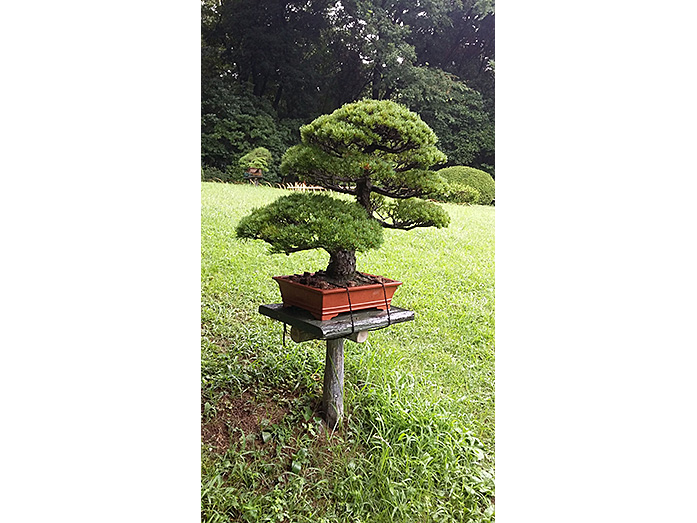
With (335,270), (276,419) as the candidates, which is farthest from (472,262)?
(276,419)

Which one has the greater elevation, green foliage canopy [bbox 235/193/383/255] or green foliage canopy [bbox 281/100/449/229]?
green foliage canopy [bbox 281/100/449/229]

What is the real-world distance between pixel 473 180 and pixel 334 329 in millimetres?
1253

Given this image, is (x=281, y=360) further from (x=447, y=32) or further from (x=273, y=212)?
(x=447, y=32)

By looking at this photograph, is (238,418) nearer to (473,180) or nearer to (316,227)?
(316,227)

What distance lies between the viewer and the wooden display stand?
170 centimetres

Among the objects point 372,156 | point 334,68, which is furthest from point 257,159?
point 372,156

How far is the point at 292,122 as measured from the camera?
2297mm

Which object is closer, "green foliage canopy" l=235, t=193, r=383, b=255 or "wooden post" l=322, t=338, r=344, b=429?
"green foliage canopy" l=235, t=193, r=383, b=255

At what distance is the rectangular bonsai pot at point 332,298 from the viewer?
1.71 meters

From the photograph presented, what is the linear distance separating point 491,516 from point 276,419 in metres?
0.92

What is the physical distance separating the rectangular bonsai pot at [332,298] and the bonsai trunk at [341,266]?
8 centimetres

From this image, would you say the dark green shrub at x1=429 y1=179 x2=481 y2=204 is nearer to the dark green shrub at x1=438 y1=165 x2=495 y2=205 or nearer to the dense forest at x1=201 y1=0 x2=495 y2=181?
the dark green shrub at x1=438 y1=165 x2=495 y2=205

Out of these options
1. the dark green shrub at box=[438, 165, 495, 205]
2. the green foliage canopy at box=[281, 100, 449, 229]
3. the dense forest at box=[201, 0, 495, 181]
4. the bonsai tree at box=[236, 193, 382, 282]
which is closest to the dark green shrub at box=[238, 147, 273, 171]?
the dense forest at box=[201, 0, 495, 181]

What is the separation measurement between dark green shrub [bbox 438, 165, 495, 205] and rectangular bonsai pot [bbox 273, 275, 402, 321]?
92cm
